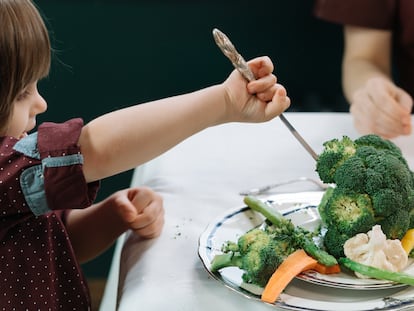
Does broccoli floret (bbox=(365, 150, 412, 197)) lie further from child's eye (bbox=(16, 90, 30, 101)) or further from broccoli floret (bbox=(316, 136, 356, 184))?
child's eye (bbox=(16, 90, 30, 101))

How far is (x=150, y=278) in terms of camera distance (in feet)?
2.47

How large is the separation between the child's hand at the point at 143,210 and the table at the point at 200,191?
1 cm

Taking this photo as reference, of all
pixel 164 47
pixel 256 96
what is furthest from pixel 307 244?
pixel 164 47

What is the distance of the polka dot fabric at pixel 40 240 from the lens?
Result: 2.27 feet

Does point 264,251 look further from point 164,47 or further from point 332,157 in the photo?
point 164,47

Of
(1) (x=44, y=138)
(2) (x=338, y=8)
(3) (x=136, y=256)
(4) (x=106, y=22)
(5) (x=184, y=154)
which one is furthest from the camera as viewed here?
(4) (x=106, y=22)

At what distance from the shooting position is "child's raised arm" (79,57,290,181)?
0.71 m

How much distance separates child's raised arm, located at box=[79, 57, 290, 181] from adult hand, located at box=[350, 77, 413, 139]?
0.38 metres

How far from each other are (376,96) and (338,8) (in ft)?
1.49

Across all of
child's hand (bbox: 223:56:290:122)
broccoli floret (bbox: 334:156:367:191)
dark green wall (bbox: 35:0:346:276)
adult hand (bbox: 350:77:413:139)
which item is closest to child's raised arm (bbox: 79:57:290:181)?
child's hand (bbox: 223:56:290:122)

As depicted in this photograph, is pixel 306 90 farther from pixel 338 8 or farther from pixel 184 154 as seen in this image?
pixel 184 154

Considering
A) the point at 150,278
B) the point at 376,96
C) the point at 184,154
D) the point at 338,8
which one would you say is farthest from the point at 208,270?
the point at 338,8

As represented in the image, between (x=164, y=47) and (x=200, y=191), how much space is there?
101 centimetres

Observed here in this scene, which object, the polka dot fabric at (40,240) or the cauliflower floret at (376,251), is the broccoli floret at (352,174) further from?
the polka dot fabric at (40,240)
